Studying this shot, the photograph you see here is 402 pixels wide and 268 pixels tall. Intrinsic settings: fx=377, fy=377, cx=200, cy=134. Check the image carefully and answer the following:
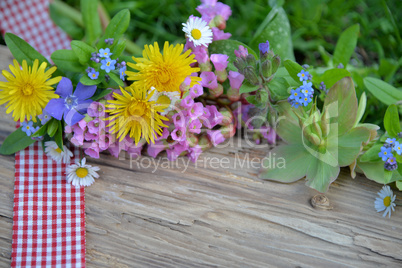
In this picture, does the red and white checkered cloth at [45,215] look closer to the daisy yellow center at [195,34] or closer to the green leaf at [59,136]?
the green leaf at [59,136]

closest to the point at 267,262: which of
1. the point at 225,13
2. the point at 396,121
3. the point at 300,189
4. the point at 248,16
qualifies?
the point at 300,189

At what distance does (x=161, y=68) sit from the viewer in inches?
39.4

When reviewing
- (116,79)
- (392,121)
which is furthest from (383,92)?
(116,79)

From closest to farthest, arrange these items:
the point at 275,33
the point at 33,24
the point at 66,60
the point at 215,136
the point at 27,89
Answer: the point at 27,89 → the point at 66,60 → the point at 215,136 → the point at 275,33 → the point at 33,24

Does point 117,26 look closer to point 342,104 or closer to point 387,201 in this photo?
point 342,104

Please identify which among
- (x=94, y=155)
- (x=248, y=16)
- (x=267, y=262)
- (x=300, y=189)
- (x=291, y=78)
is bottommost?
(x=267, y=262)

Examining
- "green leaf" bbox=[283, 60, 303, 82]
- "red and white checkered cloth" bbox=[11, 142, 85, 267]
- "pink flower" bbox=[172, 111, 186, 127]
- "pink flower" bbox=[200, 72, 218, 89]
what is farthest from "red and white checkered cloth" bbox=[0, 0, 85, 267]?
"green leaf" bbox=[283, 60, 303, 82]

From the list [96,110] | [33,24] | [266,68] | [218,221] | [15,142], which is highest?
[33,24]

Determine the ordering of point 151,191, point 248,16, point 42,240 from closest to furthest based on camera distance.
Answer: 1. point 42,240
2. point 151,191
3. point 248,16

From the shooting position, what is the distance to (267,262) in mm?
1081

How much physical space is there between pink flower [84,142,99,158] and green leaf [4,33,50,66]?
0.96 ft

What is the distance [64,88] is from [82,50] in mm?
118

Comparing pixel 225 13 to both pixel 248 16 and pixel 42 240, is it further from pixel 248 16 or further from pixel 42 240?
pixel 42 240

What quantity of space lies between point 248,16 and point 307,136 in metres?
0.91
